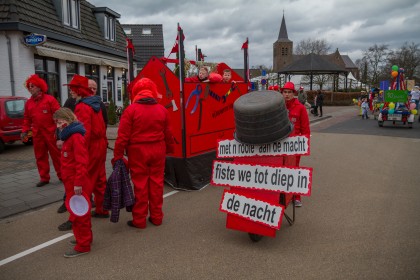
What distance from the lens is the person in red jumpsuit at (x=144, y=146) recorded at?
425 centimetres

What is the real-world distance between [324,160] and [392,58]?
60.3m

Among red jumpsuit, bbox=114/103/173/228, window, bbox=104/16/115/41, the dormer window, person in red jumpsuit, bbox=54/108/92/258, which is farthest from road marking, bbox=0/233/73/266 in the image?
window, bbox=104/16/115/41

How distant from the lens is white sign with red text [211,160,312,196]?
3732mm

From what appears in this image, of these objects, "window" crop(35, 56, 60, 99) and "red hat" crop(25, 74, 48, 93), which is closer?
"red hat" crop(25, 74, 48, 93)

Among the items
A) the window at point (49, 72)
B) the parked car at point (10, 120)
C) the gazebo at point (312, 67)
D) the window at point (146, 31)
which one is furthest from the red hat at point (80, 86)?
the gazebo at point (312, 67)

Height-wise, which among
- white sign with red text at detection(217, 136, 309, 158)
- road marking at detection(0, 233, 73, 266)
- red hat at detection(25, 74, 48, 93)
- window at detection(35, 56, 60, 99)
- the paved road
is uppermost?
window at detection(35, 56, 60, 99)

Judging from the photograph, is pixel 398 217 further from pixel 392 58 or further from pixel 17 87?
pixel 392 58

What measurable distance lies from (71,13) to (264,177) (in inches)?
620

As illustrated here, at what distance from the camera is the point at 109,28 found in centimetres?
2072

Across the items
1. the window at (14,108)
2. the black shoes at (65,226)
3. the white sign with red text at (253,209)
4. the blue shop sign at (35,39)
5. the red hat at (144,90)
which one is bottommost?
the black shoes at (65,226)

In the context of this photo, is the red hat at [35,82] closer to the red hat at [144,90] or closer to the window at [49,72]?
the red hat at [144,90]

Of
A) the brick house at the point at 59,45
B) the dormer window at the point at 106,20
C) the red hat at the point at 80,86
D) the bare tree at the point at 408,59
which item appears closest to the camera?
the red hat at the point at 80,86

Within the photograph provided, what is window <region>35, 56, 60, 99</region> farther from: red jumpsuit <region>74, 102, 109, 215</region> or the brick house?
red jumpsuit <region>74, 102, 109, 215</region>

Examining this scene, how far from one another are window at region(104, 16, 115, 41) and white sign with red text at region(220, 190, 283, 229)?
725 inches
